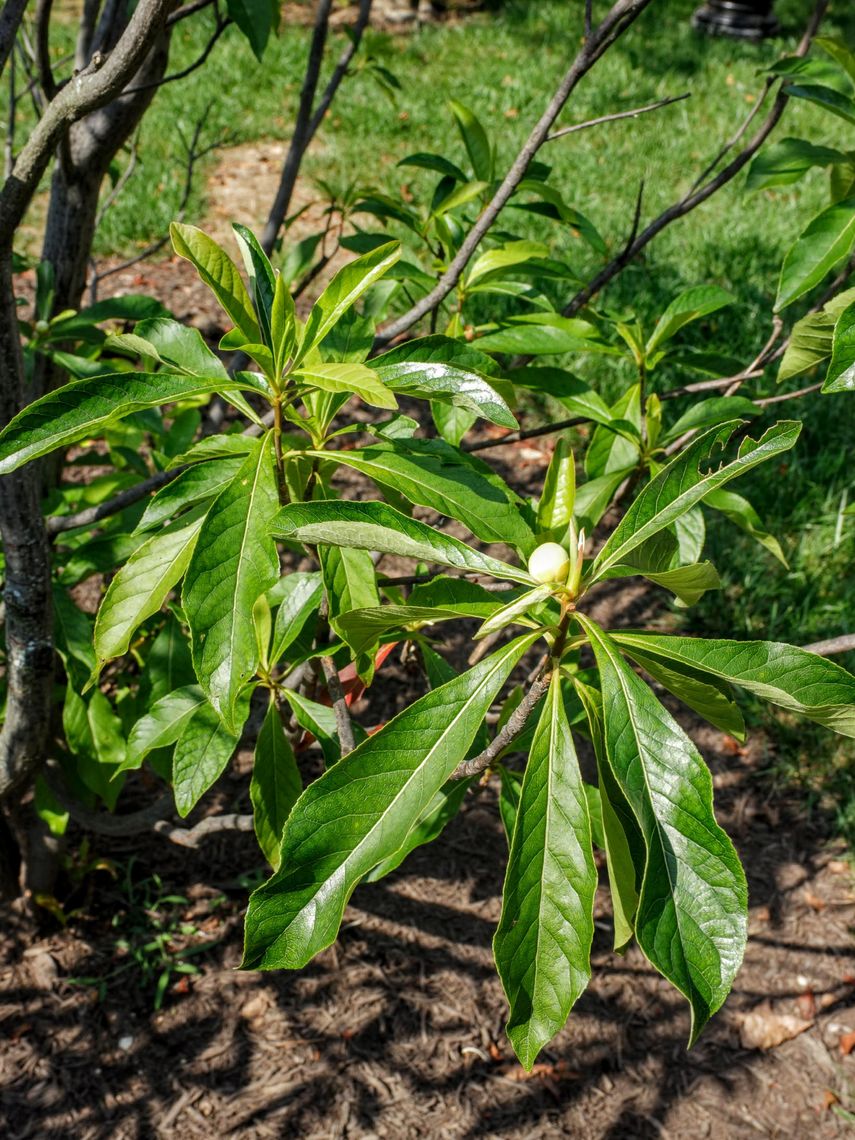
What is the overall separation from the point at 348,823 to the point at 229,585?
357 mm

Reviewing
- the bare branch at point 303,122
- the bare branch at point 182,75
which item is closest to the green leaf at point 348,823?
the bare branch at point 182,75

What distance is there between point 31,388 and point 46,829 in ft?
4.01

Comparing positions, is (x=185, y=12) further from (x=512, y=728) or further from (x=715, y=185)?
(x=512, y=728)

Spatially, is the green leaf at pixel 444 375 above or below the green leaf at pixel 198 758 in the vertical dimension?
above

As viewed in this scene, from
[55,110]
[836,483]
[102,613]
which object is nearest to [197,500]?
[102,613]

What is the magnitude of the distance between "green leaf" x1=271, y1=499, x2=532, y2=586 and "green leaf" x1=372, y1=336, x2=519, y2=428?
6.9 inches

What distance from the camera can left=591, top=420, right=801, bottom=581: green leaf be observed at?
3.90 ft

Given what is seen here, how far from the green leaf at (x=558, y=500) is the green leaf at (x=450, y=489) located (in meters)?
0.11

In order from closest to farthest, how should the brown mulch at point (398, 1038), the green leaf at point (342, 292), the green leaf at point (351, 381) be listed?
the green leaf at point (351, 381), the green leaf at point (342, 292), the brown mulch at point (398, 1038)

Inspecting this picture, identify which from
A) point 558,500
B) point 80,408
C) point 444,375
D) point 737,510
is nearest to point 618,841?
point 558,500

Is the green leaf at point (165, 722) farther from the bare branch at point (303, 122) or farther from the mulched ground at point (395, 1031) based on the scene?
the bare branch at point (303, 122)

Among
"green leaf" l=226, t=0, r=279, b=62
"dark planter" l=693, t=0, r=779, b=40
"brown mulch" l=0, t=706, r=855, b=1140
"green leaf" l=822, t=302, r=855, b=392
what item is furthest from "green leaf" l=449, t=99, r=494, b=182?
"dark planter" l=693, t=0, r=779, b=40

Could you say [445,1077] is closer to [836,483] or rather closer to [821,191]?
[836,483]

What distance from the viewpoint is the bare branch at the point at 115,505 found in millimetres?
1920
